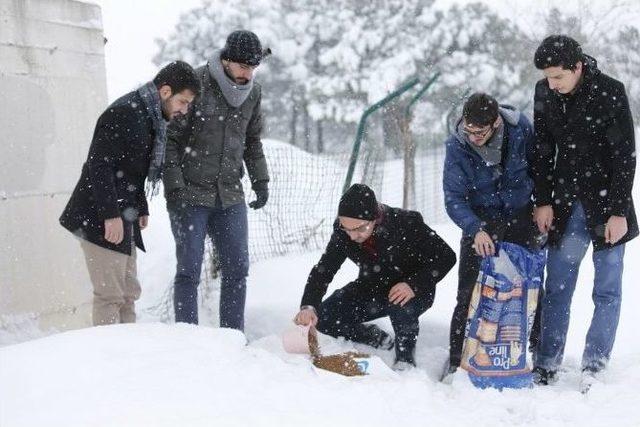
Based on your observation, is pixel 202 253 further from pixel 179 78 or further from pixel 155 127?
pixel 179 78

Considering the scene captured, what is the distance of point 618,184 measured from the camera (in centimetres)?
300

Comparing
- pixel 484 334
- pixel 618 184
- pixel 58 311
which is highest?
pixel 618 184

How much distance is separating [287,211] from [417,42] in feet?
70.5

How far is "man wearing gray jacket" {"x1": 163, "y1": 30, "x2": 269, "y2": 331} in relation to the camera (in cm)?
350

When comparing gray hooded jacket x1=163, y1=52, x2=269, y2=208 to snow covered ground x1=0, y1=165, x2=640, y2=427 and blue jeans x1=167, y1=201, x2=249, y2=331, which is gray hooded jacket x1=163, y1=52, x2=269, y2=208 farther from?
snow covered ground x1=0, y1=165, x2=640, y2=427

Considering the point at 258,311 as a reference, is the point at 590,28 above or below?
above

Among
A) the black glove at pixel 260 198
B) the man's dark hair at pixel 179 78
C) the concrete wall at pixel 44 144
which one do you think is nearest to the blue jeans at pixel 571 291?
the black glove at pixel 260 198

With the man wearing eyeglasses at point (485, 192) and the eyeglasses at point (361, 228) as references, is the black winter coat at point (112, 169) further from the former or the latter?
the man wearing eyeglasses at point (485, 192)

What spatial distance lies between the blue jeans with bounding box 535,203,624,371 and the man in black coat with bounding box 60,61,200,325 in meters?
1.87

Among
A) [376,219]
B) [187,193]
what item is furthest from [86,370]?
[376,219]

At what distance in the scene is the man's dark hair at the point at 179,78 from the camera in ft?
10.3

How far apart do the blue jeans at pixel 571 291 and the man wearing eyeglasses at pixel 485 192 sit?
0.17 m

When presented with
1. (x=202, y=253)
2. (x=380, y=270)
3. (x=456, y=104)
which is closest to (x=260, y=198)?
(x=202, y=253)

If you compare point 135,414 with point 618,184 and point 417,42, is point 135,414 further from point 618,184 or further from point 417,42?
point 417,42
